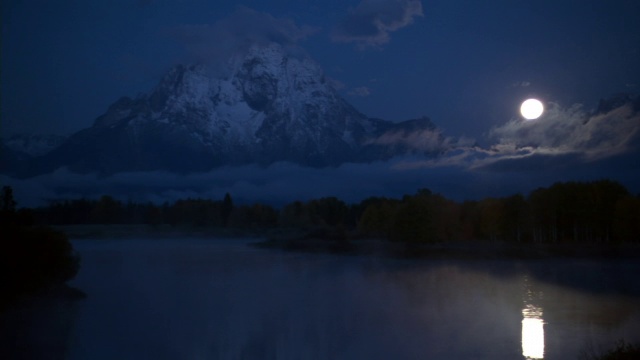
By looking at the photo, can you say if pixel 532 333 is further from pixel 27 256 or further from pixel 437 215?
pixel 437 215

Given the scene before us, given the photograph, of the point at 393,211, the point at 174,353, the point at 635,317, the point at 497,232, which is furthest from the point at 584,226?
the point at 174,353

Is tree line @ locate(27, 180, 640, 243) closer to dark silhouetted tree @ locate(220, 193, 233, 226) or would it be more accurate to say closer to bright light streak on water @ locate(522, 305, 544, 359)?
dark silhouetted tree @ locate(220, 193, 233, 226)

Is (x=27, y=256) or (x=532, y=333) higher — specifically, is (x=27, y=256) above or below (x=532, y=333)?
above

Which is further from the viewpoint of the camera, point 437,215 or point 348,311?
point 437,215

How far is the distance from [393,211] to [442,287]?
764 inches

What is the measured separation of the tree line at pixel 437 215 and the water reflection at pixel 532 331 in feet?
48.3

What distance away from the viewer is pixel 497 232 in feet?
123

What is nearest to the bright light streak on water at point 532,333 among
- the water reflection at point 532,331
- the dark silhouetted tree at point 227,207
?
the water reflection at point 532,331

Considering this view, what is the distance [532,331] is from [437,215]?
24.9 metres

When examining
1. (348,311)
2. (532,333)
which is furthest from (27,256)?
(532,333)

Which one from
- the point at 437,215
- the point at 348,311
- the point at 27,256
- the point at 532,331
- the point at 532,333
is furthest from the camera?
the point at 437,215

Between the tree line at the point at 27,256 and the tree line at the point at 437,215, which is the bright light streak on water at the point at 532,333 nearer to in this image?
the tree line at the point at 27,256

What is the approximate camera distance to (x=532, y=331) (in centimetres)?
1224

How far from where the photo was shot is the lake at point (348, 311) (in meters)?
10.6
